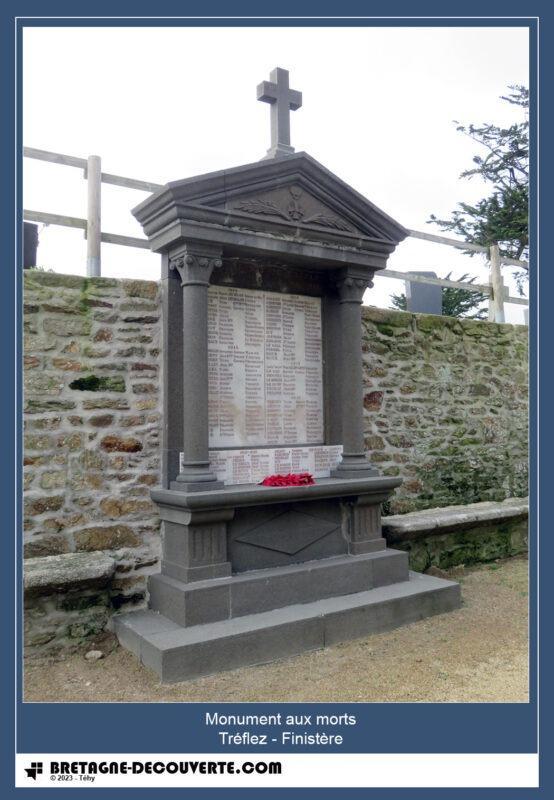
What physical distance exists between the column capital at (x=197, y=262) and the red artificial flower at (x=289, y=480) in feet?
5.06

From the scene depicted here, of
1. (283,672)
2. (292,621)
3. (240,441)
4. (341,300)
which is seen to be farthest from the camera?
(341,300)

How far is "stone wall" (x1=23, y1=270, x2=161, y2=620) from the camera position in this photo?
14.1 ft

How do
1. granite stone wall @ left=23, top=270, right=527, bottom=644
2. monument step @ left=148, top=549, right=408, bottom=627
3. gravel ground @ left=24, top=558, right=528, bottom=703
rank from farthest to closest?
granite stone wall @ left=23, top=270, right=527, bottom=644
monument step @ left=148, top=549, right=408, bottom=627
gravel ground @ left=24, top=558, right=528, bottom=703

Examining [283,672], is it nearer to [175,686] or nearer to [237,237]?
[175,686]

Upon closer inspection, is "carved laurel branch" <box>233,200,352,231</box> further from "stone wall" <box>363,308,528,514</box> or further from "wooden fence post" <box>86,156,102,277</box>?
"stone wall" <box>363,308,528,514</box>

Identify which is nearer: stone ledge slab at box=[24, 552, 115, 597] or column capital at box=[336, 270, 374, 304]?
stone ledge slab at box=[24, 552, 115, 597]

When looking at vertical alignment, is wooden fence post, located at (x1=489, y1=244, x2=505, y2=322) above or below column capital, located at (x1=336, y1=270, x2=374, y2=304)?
above

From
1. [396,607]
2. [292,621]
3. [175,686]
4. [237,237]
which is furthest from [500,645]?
[237,237]

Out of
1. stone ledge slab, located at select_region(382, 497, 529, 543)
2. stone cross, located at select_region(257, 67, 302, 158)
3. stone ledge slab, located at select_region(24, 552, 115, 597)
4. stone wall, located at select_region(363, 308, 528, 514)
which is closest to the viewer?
stone ledge slab, located at select_region(24, 552, 115, 597)

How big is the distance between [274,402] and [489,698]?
Result: 2.61m

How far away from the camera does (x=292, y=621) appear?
417cm

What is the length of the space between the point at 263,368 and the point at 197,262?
104cm

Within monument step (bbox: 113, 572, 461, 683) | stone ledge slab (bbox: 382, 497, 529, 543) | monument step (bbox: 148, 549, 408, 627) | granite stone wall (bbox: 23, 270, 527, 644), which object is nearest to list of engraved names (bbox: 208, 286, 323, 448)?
granite stone wall (bbox: 23, 270, 527, 644)

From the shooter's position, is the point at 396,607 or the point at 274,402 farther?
the point at 274,402
